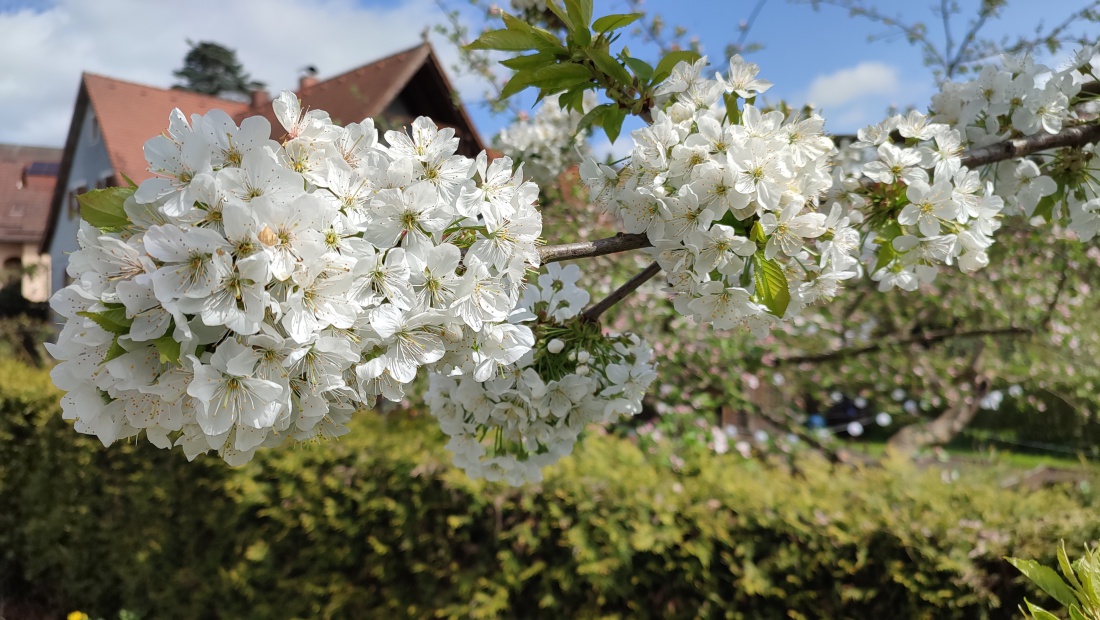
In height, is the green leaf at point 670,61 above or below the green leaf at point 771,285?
above

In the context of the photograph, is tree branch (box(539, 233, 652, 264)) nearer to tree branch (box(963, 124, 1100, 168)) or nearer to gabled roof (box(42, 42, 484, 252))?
tree branch (box(963, 124, 1100, 168))

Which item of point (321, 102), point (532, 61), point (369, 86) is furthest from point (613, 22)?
point (321, 102)

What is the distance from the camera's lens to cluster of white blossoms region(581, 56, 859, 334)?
3.74 ft

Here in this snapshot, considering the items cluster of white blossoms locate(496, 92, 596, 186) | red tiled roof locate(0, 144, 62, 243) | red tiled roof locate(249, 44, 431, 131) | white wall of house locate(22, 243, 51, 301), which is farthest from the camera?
red tiled roof locate(0, 144, 62, 243)

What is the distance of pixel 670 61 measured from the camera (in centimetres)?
137

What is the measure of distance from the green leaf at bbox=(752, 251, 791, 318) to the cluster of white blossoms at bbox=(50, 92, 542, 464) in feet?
1.39

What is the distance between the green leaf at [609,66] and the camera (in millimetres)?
1340

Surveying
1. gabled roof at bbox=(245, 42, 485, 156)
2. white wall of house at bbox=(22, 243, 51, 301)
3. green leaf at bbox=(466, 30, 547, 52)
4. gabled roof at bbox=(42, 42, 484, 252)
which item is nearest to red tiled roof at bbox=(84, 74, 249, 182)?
gabled roof at bbox=(42, 42, 484, 252)

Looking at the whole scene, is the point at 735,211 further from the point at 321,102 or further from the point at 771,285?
the point at 321,102

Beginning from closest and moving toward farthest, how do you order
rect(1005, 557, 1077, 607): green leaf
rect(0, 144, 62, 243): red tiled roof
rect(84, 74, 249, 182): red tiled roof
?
1. rect(1005, 557, 1077, 607): green leaf
2. rect(84, 74, 249, 182): red tiled roof
3. rect(0, 144, 62, 243): red tiled roof

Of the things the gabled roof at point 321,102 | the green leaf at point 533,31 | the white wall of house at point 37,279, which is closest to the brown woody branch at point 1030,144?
the green leaf at point 533,31

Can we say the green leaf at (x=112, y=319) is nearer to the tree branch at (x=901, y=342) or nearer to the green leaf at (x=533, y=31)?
the green leaf at (x=533, y=31)

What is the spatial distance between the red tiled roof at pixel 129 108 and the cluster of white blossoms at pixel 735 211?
1549 centimetres

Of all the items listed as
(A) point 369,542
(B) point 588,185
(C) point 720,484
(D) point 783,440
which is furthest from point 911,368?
(B) point 588,185
